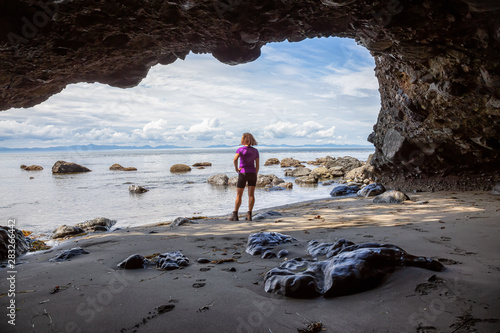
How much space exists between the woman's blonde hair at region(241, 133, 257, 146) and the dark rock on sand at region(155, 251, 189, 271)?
3782mm

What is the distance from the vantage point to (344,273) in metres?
2.16

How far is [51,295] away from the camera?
2.32m

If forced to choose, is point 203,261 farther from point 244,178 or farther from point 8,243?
point 244,178

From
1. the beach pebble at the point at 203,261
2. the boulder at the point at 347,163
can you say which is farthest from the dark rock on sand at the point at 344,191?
the boulder at the point at 347,163

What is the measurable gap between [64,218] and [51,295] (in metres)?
6.73

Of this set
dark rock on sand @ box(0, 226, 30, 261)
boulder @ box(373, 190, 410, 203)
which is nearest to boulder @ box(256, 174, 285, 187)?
boulder @ box(373, 190, 410, 203)

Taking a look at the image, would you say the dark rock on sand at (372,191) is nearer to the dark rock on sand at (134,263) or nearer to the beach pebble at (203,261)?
the beach pebble at (203,261)

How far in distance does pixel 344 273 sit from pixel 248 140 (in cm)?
474

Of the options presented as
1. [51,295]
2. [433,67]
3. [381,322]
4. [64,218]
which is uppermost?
[433,67]

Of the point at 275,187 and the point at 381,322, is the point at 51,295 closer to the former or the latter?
the point at 381,322

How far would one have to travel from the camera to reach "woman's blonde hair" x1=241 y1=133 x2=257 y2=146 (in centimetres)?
663

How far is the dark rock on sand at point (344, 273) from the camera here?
6.94 ft

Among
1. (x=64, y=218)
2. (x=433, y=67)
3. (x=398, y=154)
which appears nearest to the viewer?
(x=433, y=67)

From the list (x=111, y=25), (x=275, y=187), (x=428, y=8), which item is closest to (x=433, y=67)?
(x=428, y=8)
